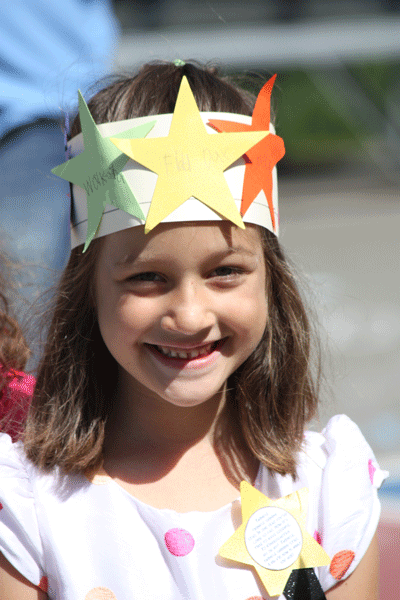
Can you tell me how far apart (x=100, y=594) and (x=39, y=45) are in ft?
8.87

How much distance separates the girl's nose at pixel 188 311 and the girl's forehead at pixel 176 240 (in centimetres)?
7

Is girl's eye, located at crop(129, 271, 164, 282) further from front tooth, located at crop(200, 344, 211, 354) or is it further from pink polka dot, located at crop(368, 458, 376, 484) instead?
pink polka dot, located at crop(368, 458, 376, 484)

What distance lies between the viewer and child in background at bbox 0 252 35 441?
5.40 ft

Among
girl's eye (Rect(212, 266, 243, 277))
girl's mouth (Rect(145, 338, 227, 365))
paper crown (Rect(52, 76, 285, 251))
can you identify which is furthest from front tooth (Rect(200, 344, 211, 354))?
paper crown (Rect(52, 76, 285, 251))

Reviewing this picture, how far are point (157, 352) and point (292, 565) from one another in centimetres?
49

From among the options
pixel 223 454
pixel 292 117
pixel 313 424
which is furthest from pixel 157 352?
pixel 292 117

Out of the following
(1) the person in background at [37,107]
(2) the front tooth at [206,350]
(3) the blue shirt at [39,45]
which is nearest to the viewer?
(2) the front tooth at [206,350]

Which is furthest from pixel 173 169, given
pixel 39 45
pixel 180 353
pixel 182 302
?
pixel 39 45

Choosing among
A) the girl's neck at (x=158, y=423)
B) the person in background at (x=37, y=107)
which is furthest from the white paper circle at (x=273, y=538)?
the person in background at (x=37, y=107)

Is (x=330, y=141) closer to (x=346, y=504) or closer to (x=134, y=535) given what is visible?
(x=346, y=504)

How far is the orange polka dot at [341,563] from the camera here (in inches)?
52.2

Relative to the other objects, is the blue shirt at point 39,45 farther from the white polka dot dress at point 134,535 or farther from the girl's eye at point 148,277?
the white polka dot dress at point 134,535

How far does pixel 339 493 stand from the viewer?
1386mm

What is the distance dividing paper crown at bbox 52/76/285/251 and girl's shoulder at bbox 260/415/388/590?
0.53 meters
